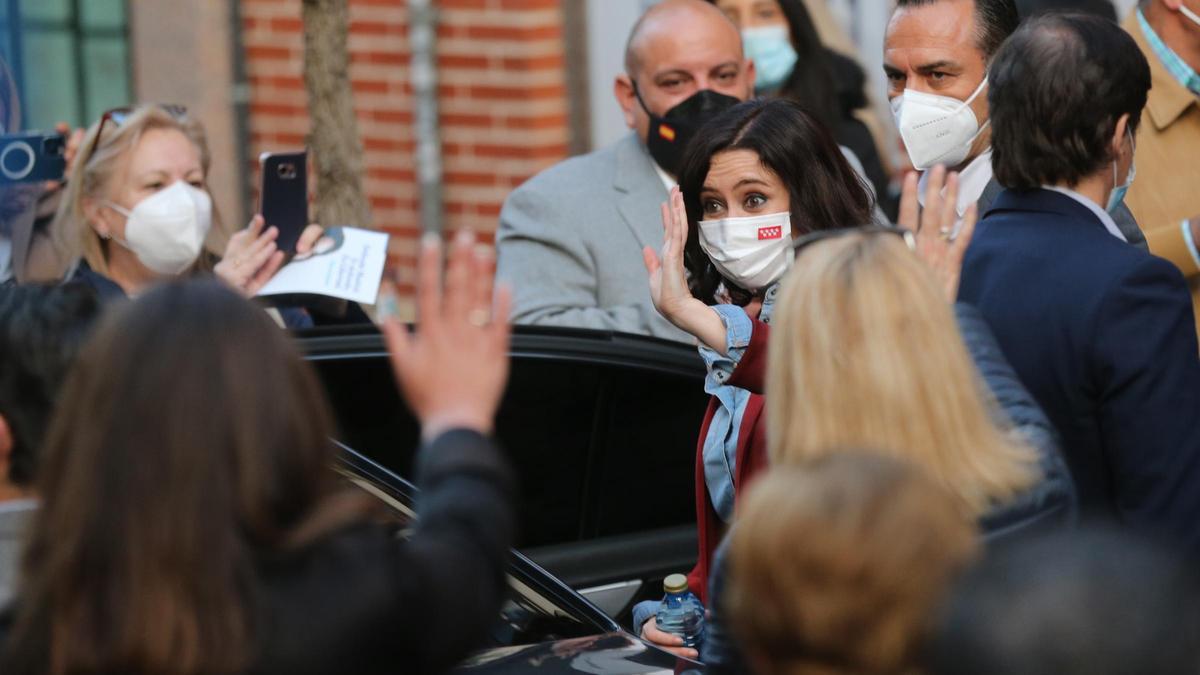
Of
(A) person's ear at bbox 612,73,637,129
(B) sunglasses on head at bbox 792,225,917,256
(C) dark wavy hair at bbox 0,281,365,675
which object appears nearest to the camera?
(C) dark wavy hair at bbox 0,281,365,675

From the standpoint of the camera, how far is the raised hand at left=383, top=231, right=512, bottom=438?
2.32 m

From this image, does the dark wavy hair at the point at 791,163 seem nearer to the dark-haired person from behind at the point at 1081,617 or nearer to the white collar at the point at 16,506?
the white collar at the point at 16,506

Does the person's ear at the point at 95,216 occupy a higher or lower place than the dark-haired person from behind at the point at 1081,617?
higher

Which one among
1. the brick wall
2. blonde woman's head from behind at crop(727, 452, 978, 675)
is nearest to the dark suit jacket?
blonde woman's head from behind at crop(727, 452, 978, 675)

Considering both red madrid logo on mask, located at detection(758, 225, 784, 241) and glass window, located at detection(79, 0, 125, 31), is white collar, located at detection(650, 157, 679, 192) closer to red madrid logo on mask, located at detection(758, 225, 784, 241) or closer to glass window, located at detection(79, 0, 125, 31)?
red madrid logo on mask, located at detection(758, 225, 784, 241)

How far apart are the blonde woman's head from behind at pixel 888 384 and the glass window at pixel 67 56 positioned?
6.82m

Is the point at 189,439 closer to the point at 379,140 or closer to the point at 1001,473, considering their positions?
the point at 1001,473

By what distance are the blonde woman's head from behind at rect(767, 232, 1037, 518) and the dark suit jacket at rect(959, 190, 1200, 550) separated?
52cm

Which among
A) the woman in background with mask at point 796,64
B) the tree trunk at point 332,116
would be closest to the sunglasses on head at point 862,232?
the tree trunk at point 332,116

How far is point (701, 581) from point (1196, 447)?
0.97 meters

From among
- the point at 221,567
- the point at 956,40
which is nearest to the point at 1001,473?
the point at 221,567

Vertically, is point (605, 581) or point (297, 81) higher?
point (297, 81)

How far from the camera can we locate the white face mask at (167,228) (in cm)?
470

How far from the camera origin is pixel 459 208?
338 inches
